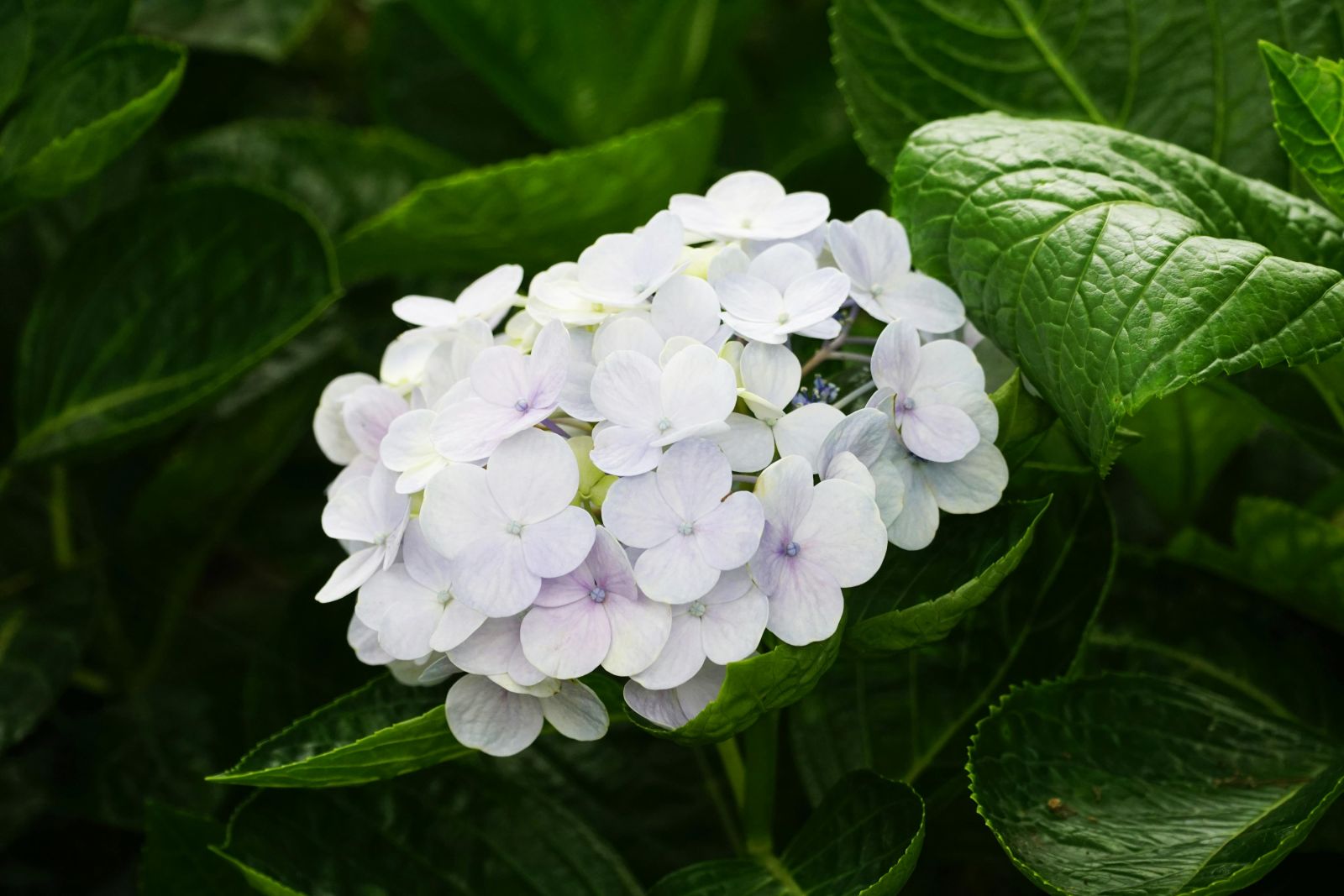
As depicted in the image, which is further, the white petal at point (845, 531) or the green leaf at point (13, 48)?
the green leaf at point (13, 48)

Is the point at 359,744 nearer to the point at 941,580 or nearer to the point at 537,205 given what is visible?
the point at 941,580

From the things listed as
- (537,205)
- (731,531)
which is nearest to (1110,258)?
(731,531)

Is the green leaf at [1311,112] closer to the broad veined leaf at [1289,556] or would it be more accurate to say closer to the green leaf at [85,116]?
the broad veined leaf at [1289,556]

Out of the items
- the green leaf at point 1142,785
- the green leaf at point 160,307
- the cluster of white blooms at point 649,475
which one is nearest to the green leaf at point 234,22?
the green leaf at point 160,307

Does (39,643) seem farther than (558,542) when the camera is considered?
Yes

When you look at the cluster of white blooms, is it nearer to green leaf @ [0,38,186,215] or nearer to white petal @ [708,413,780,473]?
white petal @ [708,413,780,473]

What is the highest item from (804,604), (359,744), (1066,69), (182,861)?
(1066,69)
